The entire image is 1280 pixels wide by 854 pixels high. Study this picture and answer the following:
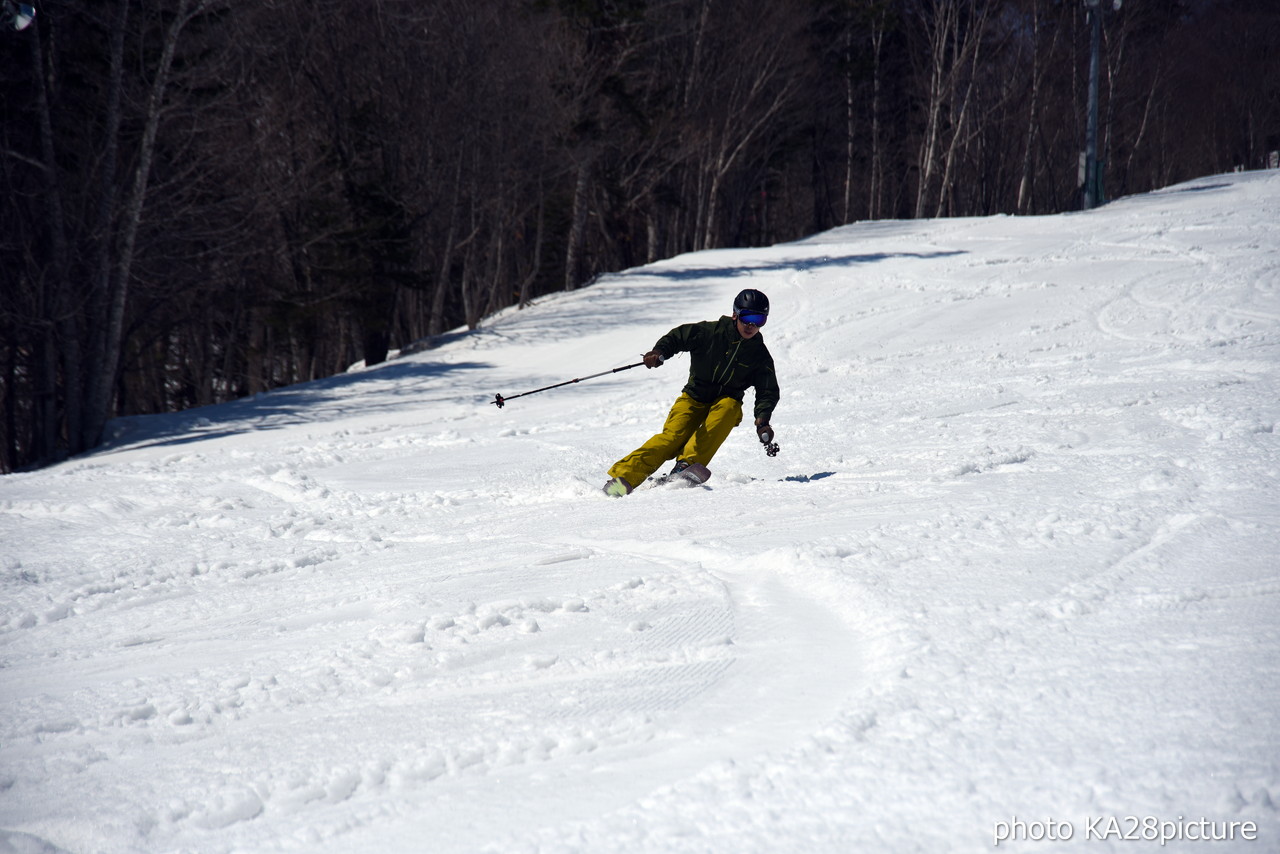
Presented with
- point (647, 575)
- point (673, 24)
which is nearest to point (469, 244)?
point (673, 24)

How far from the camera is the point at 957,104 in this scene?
116 feet

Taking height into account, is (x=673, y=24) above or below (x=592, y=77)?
above

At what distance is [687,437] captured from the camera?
22.2 feet

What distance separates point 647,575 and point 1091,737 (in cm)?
220

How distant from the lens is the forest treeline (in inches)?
535

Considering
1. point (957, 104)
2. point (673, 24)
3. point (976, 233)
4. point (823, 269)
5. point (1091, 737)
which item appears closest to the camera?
point (1091, 737)

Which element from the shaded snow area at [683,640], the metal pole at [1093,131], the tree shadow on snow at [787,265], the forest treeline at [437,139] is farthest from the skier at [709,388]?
the metal pole at [1093,131]

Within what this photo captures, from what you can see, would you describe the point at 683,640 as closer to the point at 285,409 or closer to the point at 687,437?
the point at 687,437

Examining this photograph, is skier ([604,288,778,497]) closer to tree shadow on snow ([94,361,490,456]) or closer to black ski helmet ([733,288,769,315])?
black ski helmet ([733,288,769,315])

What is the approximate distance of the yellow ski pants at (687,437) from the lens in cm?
659

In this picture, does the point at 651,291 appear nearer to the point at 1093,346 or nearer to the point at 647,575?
the point at 1093,346

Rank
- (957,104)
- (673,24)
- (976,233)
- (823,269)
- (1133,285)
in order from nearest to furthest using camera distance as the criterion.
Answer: (1133,285)
(823,269)
(976,233)
(673,24)
(957,104)

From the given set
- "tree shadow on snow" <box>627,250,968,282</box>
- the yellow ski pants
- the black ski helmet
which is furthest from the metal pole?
→ the yellow ski pants

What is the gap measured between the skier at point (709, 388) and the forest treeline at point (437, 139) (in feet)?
31.9
